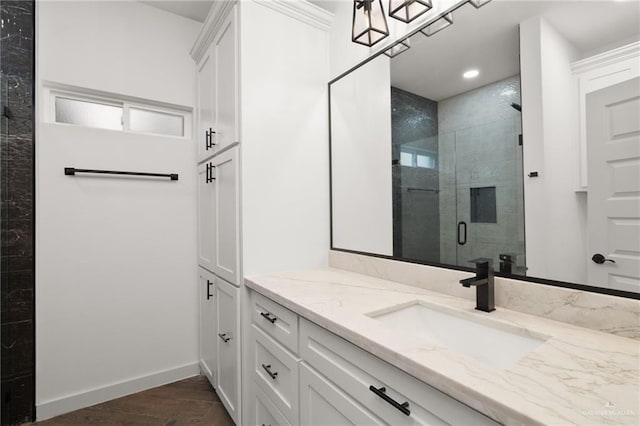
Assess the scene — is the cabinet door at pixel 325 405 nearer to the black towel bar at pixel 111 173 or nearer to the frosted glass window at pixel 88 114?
the black towel bar at pixel 111 173

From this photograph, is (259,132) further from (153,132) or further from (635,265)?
(635,265)

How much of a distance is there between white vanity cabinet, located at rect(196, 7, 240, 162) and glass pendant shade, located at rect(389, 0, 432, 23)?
830mm

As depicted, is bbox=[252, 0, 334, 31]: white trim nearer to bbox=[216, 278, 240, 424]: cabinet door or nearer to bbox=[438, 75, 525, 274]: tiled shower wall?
bbox=[438, 75, 525, 274]: tiled shower wall

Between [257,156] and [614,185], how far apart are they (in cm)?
145

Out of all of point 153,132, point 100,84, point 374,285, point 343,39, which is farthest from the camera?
point 153,132

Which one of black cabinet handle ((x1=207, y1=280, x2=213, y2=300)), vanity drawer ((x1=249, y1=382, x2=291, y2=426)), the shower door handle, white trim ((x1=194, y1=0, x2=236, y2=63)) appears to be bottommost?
vanity drawer ((x1=249, y1=382, x2=291, y2=426))

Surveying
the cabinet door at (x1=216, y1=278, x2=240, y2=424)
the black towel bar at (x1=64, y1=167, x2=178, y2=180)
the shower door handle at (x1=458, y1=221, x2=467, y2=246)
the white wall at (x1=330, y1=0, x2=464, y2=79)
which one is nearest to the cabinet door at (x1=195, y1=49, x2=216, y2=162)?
the black towel bar at (x1=64, y1=167, x2=178, y2=180)

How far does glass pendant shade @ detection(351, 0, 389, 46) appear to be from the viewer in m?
1.46

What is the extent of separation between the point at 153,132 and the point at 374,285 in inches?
79.3

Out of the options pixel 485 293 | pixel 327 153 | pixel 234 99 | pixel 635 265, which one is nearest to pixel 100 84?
pixel 234 99

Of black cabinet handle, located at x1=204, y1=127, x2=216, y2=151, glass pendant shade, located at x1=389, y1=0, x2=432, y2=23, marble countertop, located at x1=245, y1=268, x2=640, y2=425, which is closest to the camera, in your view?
marble countertop, located at x1=245, y1=268, x2=640, y2=425

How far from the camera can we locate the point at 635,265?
0.83 m

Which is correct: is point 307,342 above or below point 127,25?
below

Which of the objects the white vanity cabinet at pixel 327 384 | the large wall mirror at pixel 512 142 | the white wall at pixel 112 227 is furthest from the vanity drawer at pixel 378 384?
the white wall at pixel 112 227
